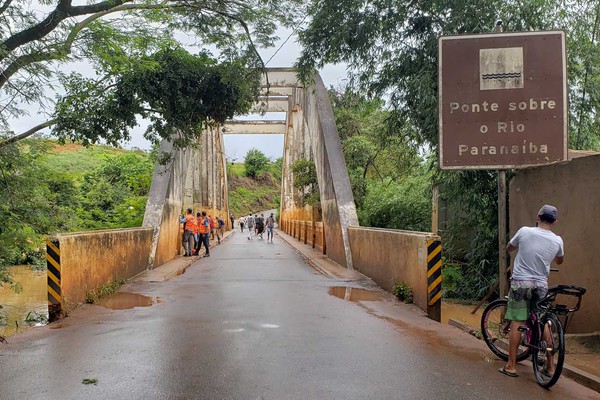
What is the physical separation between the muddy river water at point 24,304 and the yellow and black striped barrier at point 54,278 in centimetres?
95

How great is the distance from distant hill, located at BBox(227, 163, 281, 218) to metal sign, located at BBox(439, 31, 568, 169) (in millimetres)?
66932

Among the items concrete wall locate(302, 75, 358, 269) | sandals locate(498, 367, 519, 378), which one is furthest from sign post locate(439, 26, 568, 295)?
concrete wall locate(302, 75, 358, 269)

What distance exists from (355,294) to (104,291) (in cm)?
Result: 423

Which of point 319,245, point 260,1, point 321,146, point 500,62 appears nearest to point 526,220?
point 500,62

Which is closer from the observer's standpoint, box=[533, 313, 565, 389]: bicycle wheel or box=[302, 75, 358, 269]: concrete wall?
box=[533, 313, 565, 389]: bicycle wheel

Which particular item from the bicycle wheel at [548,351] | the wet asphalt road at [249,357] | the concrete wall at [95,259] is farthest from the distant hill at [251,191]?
the bicycle wheel at [548,351]

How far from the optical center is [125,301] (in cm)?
851

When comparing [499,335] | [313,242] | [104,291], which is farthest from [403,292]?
[313,242]

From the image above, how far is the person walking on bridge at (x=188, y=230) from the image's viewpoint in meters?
16.7

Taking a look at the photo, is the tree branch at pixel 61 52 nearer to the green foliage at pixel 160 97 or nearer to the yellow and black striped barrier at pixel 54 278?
the green foliage at pixel 160 97

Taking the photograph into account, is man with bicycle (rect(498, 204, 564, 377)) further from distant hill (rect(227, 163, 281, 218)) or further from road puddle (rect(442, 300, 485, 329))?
distant hill (rect(227, 163, 281, 218))

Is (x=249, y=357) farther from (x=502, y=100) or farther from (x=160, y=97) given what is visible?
(x=160, y=97)

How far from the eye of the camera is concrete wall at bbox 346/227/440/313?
7.74m

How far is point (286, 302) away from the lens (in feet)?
26.9
